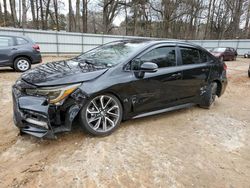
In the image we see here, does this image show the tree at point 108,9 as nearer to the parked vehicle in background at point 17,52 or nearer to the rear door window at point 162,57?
the parked vehicle in background at point 17,52

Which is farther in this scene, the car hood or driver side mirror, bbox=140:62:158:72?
driver side mirror, bbox=140:62:158:72

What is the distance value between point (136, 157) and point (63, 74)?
1.43m

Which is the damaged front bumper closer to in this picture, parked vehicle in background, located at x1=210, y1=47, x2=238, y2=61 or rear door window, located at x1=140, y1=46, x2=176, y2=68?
rear door window, located at x1=140, y1=46, x2=176, y2=68

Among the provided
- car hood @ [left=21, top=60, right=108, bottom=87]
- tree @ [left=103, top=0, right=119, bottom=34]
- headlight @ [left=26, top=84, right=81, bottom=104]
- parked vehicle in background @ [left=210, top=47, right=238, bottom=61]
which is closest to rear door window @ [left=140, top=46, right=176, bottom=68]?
car hood @ [left=21, top=60, right=108, bottom=87]

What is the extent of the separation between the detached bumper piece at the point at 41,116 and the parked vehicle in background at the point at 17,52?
566cm

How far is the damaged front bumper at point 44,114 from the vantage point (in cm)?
248

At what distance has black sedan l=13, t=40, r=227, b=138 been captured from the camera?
255cm

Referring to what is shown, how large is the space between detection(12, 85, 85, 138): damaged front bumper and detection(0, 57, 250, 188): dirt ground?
0.28 meters

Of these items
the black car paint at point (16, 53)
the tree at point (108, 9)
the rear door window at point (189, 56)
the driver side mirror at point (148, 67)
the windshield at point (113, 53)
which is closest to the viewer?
the driver side mirror at point (148, 67)

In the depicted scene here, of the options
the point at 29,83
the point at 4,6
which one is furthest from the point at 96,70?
the point at 4,6

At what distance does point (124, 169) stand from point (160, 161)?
1.57 feet

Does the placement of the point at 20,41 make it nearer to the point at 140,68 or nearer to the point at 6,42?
the point at 6,42

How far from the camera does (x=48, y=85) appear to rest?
2.54 m

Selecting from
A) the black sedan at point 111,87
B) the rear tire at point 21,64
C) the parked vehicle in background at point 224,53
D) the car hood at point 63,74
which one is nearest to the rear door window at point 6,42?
the rear tire at point 21,64
